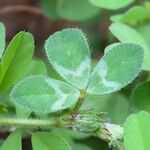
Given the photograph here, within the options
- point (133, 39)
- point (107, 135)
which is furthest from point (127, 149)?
point (133, 39)

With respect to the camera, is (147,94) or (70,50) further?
(147,94)

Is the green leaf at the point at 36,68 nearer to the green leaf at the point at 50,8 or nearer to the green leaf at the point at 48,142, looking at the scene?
the green leaf at the point at 48,142

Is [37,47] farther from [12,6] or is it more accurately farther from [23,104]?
[23,104]

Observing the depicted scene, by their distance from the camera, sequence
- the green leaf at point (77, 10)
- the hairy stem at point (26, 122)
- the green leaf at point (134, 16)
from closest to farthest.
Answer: the hairy stem at point (26, 122)
the green leaf at point (134, 16)
the green leaf at point (77, 10)

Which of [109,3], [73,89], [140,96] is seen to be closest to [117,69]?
[73,89]

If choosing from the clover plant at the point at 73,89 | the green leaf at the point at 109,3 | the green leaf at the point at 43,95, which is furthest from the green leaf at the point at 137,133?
the green leaf at the point at 109,3

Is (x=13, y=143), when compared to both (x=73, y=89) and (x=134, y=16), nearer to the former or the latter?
(x=73, y=89)

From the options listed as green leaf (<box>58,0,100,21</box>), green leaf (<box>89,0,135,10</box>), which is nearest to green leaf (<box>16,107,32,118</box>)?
green leaf (<box>89,0,135,10</box>)
